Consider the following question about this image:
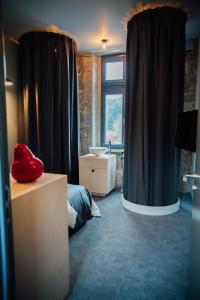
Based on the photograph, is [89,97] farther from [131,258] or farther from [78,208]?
[131,258]

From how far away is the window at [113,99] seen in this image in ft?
14.5

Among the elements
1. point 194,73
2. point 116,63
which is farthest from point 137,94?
point 116,63

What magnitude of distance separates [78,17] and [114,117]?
6.72 feet

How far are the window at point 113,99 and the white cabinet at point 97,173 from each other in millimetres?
745

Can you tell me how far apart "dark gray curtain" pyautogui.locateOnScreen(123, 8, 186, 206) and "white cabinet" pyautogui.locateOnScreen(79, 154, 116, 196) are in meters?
0.73

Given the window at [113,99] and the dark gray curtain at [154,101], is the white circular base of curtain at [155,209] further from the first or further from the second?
the window at [113,99]

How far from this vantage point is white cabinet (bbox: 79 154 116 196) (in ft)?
12.5

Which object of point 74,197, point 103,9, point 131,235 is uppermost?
point 103,9

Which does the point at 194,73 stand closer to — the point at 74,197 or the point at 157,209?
the point at 157,209

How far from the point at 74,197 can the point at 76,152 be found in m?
1.49

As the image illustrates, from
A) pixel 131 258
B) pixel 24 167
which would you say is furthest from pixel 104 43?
pixel 131 258

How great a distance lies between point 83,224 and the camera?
2678 mm

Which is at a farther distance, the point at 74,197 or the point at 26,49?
the point at 26,49

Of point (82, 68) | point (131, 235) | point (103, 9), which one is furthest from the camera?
point (82, 68)
